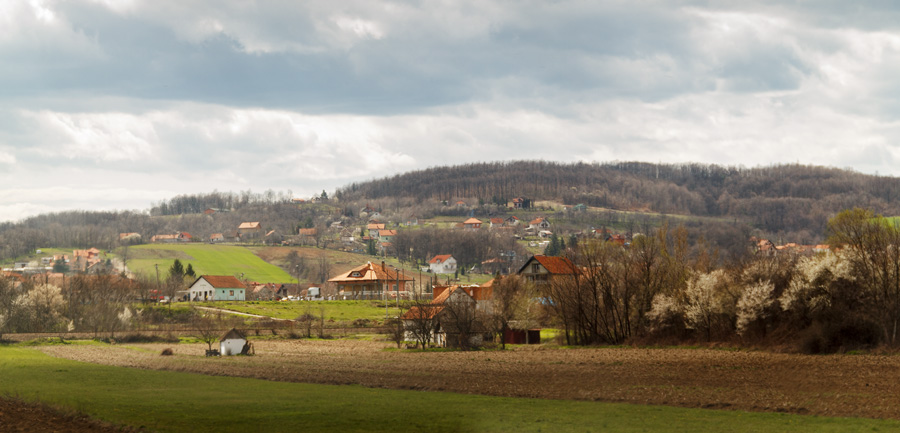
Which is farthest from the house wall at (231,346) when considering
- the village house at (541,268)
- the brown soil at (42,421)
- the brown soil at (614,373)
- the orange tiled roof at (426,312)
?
the village house at (541,268)

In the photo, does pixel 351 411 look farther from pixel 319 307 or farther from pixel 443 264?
pixel 443 264

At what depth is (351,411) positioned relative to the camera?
2589cm

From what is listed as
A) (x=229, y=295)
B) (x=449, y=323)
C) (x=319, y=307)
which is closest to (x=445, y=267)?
(x=229, y=295)

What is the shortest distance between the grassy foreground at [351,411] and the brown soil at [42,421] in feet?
2.02

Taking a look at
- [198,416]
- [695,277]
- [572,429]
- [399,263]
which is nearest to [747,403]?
[572,429]

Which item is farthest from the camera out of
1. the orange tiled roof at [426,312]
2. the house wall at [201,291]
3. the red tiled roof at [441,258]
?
the red tiled roof at [441,258]

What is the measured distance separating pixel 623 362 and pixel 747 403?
16.6m

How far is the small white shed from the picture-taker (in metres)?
55.3

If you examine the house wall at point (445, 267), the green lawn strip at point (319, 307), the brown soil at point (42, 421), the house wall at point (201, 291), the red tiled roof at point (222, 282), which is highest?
the house wall at point (445, 267)

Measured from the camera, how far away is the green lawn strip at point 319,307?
94.5 m

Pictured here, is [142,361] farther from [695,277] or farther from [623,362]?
[695,277]

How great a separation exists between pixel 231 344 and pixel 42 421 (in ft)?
99.9

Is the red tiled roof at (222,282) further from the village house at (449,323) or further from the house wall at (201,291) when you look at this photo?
the village house at (449,323)

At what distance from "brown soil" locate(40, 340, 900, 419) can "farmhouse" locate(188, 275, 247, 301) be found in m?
71.8
